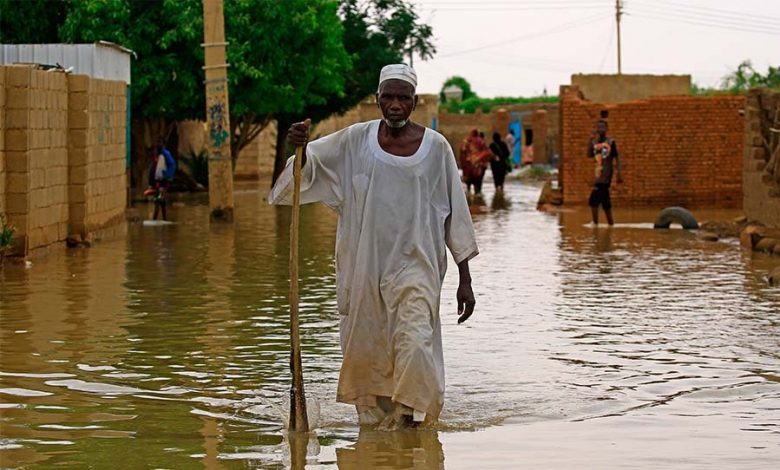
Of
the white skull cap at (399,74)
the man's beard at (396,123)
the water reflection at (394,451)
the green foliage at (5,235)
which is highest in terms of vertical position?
the white skull cap at (399,74)

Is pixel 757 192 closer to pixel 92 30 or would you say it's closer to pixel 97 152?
pixel 97 152

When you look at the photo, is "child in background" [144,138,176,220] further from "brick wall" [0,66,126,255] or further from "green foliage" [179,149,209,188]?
"green foliage" [179,149,209,188]

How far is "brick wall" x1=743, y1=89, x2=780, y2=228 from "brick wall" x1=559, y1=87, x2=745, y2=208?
7.01 metres

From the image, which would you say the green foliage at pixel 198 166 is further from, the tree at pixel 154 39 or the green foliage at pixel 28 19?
the green foliage at pixel 28 19

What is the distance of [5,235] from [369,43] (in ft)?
80.3

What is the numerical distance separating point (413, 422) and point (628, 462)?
120 centimetres

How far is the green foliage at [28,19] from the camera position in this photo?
29.6 metres

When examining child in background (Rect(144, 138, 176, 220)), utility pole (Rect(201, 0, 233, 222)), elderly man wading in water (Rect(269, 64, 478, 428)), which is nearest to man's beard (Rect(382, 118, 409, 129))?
elderly man wading in water (Rect(269, 64, 478, 428))

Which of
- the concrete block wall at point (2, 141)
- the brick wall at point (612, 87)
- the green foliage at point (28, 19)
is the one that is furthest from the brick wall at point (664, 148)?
the concrete block wall at point (2, 141)

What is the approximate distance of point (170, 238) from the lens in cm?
2055

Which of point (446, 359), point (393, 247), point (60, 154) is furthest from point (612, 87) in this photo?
point (393, 247)

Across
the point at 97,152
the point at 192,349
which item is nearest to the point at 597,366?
the point at 192,349

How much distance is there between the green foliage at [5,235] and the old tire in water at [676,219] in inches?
411

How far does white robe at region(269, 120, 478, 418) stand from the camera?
24.6 feet
